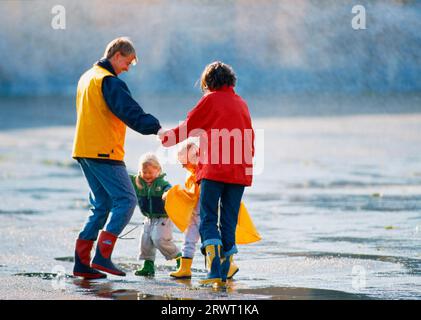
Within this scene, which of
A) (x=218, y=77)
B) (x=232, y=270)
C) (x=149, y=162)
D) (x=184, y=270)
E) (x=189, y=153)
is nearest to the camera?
(x=218, y=77)

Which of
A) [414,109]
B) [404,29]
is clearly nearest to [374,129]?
[414,109]

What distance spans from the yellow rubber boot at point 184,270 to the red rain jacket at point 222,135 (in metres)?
0.62

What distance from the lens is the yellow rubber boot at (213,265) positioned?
24.5 ft

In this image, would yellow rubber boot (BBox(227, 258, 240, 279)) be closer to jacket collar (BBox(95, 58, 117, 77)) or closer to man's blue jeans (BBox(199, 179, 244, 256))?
man's blue jeans (BBox(199, 179, 244, 256))

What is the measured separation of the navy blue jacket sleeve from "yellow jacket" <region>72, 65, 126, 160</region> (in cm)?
8

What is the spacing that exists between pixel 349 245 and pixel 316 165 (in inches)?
257

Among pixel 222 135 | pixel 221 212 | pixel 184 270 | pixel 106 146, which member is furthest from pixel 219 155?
pixel 184 270

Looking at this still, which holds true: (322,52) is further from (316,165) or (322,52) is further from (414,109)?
(316,165)

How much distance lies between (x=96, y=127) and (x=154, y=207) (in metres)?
0.86

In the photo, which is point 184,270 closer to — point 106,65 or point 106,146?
point 106,146

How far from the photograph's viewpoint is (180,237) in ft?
32.1

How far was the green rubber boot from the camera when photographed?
788 cm

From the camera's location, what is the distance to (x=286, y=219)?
10.8 meters

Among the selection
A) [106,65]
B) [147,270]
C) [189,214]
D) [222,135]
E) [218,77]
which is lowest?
[147,270]
